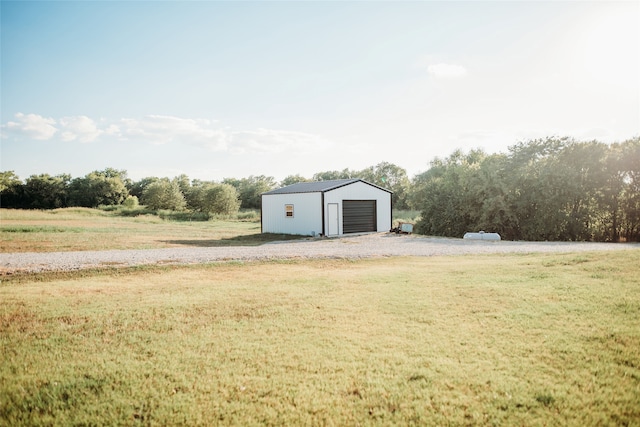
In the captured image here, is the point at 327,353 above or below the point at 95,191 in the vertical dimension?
below

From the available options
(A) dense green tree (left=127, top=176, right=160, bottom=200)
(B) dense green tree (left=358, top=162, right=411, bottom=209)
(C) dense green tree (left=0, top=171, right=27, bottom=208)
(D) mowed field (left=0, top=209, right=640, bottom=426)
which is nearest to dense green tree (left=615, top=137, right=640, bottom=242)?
(D) mowed field (left=0, top=209, right=640, bottom=426)

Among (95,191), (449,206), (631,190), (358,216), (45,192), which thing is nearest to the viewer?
(631,190)

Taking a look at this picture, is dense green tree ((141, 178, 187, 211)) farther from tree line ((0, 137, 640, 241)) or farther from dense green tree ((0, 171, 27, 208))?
tree line ((0, 137, 640, 241))

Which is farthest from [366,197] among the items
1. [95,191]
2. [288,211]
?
[95,191]

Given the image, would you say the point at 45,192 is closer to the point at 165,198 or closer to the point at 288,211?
the point at 165,198

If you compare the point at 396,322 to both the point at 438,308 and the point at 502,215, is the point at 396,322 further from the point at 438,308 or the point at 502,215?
the point at 502,215

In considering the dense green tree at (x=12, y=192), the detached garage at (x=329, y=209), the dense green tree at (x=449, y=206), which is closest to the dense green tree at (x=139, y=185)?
the dense green tree at (x=12, y=192)

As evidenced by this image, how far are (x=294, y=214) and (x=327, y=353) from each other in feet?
64.7

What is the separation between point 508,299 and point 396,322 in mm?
2392

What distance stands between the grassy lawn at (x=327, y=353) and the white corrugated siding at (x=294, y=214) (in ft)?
47.6

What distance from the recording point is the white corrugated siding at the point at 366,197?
2323 cm

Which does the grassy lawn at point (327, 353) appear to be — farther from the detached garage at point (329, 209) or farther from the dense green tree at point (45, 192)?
the dense green tree at point (45, 192)

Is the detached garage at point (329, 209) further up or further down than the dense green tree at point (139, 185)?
further down

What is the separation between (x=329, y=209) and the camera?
22.8m
